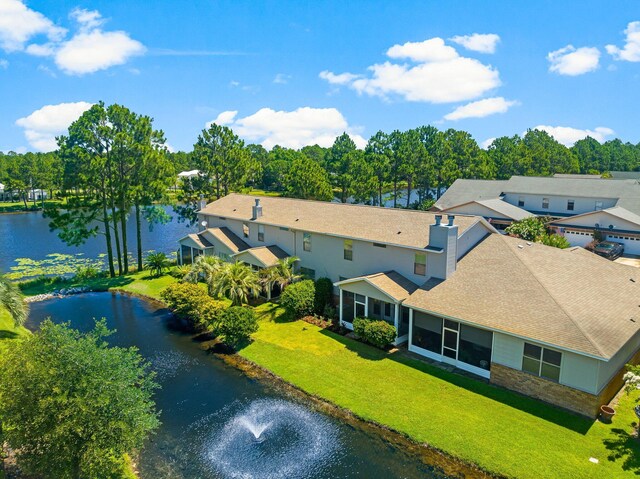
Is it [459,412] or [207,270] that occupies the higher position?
[207,270]

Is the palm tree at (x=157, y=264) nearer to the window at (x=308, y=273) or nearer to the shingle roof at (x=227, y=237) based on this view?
the shingle roof at (x=227, y=237)

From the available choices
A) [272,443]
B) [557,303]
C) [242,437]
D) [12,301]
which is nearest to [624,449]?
[557,303]

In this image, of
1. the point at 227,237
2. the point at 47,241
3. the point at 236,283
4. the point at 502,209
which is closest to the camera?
the point at 236,283

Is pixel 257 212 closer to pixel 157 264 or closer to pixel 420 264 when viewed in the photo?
pixel 157 264

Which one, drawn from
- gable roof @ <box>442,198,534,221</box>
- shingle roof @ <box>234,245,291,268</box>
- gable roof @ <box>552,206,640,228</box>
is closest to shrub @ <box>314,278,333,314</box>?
shingle roof @ <box>234,245,291,268</box>

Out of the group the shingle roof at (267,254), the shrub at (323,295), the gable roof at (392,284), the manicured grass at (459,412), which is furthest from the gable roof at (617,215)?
the shingle roof at (267,254)
